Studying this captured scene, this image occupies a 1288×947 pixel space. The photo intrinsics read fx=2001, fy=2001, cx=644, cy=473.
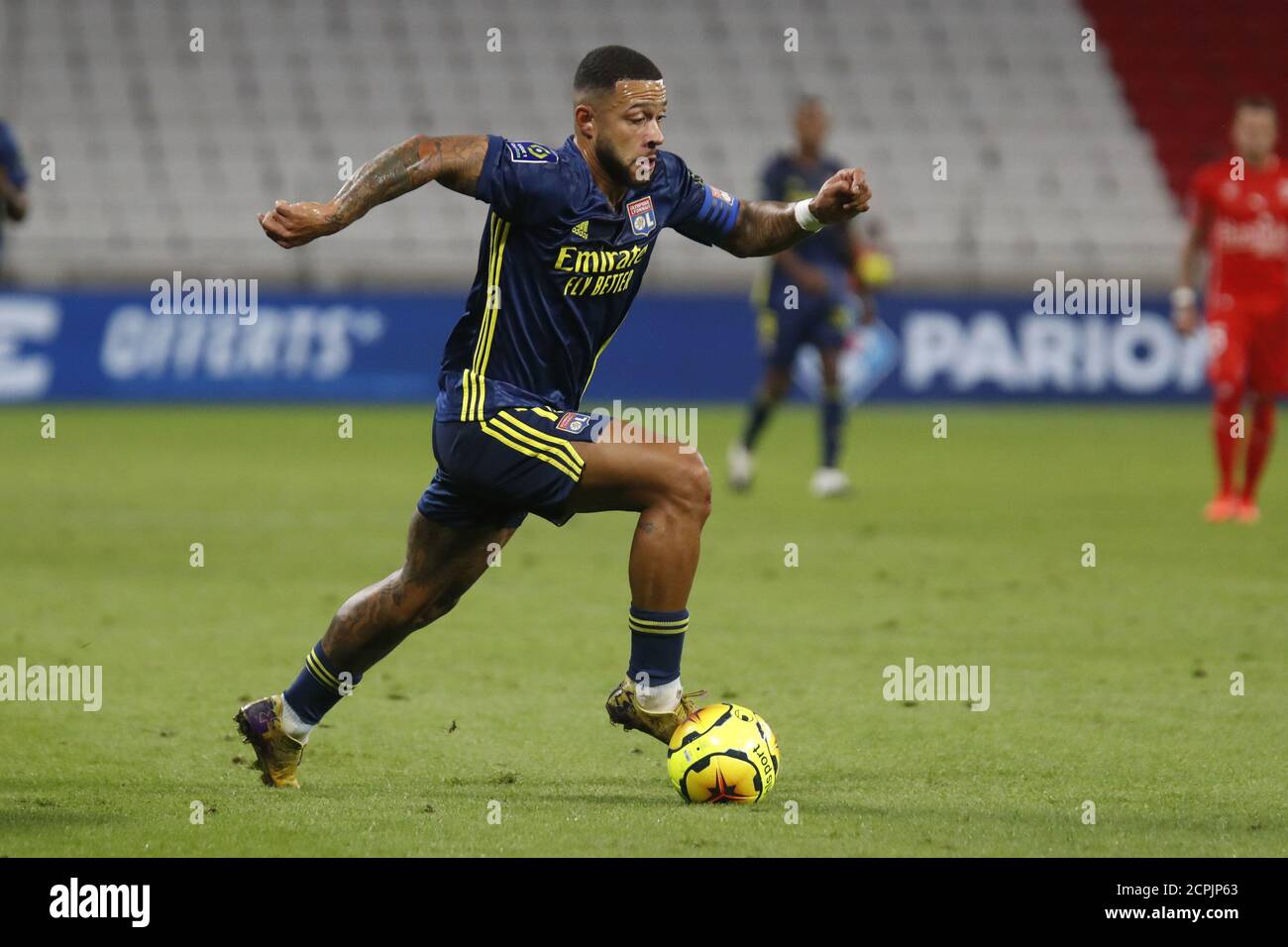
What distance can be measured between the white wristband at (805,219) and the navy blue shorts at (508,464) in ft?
3.24

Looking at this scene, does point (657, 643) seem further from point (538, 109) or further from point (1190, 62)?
point (1190, 62)

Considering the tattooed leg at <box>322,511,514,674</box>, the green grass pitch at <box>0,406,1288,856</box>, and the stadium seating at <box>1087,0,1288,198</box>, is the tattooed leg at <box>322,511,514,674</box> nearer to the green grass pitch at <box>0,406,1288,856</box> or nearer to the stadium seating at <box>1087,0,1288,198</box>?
the green grass pitch at <box>0,406,1288,856</box>

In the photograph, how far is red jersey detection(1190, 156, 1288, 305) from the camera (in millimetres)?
12898

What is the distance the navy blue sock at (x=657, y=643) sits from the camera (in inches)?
226

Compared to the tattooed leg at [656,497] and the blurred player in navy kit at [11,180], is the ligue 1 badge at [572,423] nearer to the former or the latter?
the tattooed leg at [656,497]

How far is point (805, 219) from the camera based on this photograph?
6.19m

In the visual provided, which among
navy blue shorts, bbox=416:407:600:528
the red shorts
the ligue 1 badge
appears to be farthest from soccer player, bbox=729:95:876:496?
navy blue shorts, bbox=416:407:600:528

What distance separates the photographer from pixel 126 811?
212 inches

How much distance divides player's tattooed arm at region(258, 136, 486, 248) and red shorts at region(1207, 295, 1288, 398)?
8295mm

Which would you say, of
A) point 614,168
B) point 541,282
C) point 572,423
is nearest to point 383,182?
point 541,282

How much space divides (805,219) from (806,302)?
332 inches

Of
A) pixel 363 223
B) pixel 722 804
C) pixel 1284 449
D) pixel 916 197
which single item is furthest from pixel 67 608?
pixel 916 197

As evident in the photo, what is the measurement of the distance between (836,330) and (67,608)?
687 centimetres

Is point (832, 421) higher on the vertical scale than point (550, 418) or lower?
higher
